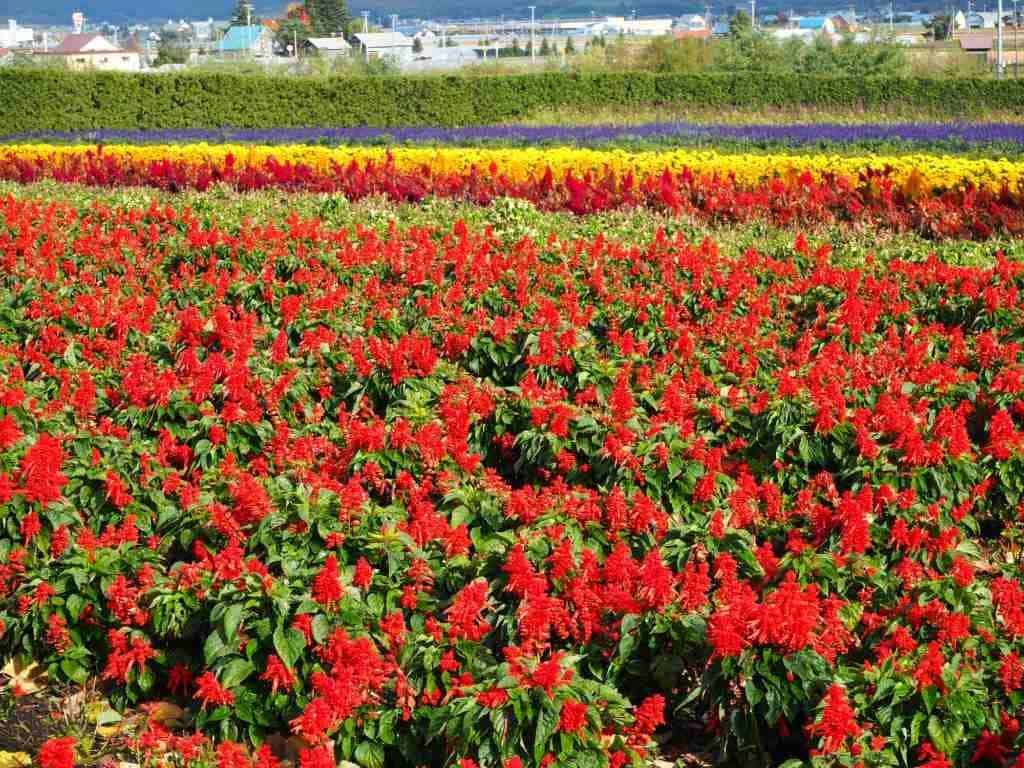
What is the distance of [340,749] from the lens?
11.6ft

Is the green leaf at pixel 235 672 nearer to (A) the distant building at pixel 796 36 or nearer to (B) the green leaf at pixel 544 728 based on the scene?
(B) the green leaf at pixel 544 728

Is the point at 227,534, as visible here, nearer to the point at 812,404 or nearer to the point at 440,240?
the point at 812,404

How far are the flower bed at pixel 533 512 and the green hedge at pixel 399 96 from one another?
77.8 feet

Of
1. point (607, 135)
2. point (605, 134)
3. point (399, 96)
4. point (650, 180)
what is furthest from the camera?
point (399, 96)

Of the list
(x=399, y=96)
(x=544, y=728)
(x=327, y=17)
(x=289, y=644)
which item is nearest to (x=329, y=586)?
(x=289, y=644)

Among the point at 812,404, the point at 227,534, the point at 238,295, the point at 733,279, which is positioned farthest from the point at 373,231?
the point at 227,534

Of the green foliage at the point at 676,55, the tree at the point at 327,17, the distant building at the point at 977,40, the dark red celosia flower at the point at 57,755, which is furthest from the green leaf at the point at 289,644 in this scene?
the tree at the point at 327,17

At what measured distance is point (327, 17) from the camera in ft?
406

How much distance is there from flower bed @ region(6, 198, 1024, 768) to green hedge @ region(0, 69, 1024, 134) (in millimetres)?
23725

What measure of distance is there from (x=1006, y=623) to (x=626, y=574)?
1064 millimetres

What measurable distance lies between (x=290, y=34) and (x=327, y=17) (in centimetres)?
1908

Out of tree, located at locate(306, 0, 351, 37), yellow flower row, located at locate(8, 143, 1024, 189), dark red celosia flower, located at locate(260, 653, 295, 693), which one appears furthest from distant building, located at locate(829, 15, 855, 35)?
tree, located at locate(306, 0, 351, 37)

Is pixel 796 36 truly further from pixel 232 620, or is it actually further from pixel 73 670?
pixel 232 620

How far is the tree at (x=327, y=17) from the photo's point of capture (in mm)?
121000
